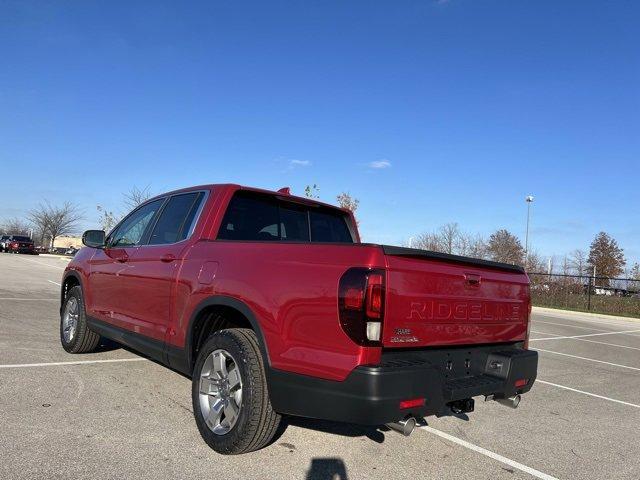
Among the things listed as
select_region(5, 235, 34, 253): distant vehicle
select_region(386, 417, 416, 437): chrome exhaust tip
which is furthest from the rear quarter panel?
select_region(5, 235, 34, 253): distant vehicle

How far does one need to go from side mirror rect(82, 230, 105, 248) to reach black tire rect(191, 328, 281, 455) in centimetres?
280

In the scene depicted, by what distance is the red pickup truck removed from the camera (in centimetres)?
295

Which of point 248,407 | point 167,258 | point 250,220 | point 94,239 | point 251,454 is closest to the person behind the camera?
point 248,407

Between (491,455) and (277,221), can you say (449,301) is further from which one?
(277,221)

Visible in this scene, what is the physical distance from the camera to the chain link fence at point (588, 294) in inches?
915

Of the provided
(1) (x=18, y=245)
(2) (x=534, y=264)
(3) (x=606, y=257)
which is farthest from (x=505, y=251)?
(1) (x=18, y=245)

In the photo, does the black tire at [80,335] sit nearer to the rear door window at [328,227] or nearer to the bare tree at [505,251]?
the rear door window at [328,227]

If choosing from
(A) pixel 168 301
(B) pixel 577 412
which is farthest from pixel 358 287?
(B) pixel 577 412

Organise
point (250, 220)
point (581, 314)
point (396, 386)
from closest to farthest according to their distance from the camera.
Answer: point (396, 386) < point (250, 220) < point (581, 314)

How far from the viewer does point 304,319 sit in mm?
3121

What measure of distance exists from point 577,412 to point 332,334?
3842mm

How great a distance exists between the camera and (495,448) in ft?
13.6

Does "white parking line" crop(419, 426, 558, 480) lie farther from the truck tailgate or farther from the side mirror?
the side mirror

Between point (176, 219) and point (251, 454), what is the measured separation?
2.25m
